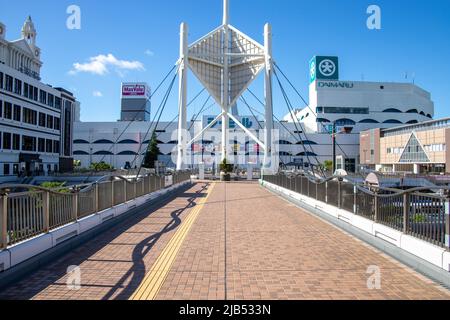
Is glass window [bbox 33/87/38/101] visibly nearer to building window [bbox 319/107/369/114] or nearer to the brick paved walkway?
the brick paved walkway

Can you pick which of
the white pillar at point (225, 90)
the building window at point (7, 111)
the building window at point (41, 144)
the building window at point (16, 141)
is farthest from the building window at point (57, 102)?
the white pillar at point (225, 90)

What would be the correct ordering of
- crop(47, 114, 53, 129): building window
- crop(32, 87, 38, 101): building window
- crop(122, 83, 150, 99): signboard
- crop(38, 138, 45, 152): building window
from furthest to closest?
crop(122, 83, 150, 99): signboard < crop(47, 114, 53, 129): building window < crop(38, 138, 45, 152): building window < crop(32, 87, 38, 101): building window

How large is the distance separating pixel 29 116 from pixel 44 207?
5362cm

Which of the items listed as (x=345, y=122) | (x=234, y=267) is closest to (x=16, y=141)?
(x=234, y=267)

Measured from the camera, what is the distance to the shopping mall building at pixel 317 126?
301 feet

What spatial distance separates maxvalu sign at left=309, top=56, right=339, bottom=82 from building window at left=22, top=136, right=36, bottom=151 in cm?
7296

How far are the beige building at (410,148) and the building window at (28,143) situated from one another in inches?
2359

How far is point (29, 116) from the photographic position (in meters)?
55.1

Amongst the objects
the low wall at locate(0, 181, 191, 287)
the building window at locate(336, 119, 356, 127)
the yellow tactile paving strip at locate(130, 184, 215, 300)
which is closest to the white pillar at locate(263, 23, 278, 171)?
the low wall at locate(0, 181, 191, 287)

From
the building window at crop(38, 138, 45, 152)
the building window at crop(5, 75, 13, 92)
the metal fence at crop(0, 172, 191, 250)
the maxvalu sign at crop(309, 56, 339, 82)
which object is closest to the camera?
the metal fence at crop(0, 172, 191, 250)

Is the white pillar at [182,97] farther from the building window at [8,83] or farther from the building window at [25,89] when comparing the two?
the building window at [25,89]

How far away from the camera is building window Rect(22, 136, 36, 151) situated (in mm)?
53750

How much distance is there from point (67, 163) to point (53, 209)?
6807cm

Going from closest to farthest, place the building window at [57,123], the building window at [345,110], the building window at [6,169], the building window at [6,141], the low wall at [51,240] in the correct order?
the low wall at [51,240]
the building window at [6,141]
the building window at [6,169]
the building window at [57,123]
the building window at [345,110]
